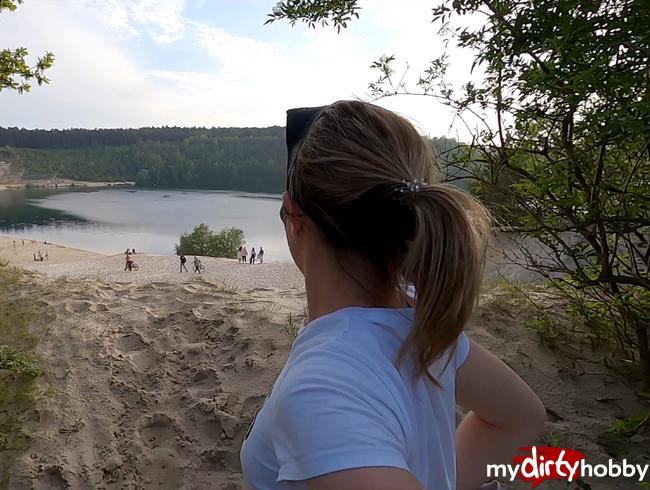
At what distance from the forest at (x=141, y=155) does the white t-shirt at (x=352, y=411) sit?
67583 millimetres

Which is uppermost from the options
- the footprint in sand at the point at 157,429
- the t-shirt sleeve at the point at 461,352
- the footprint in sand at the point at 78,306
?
the t-shirt sleeve at the point at 461,352

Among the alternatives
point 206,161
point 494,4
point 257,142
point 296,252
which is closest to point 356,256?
point 296,252

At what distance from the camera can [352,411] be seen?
67 cm

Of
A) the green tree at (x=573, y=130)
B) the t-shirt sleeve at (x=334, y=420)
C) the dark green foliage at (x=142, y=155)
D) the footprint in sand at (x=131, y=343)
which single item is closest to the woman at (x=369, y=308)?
the t-shirt sleeve at (x=334, y=420)

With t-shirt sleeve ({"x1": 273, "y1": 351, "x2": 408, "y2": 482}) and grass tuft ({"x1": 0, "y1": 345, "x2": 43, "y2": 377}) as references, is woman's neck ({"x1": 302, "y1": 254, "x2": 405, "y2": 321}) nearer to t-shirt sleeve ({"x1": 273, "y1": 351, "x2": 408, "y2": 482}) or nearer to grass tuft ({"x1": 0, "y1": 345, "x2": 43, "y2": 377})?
t-shirt sleeve ({"x1": 273, "y1": 351, "x2": 408, "y2": 482})

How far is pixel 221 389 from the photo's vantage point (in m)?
3.27

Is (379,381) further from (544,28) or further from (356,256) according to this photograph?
(544,28)

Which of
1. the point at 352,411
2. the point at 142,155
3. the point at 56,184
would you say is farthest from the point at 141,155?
the point at 352,411

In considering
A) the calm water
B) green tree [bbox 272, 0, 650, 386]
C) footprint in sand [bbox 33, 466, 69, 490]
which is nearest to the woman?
green tree [bbox 272, 0, 650, 386]

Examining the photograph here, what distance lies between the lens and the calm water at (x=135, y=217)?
4053cm

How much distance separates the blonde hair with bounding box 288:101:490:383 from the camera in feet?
2.70

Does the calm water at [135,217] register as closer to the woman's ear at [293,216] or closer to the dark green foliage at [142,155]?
the dark green foliage at [142,155]

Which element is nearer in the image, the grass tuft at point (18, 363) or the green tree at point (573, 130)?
the green tree at point (573, 130)

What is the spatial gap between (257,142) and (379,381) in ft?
221
